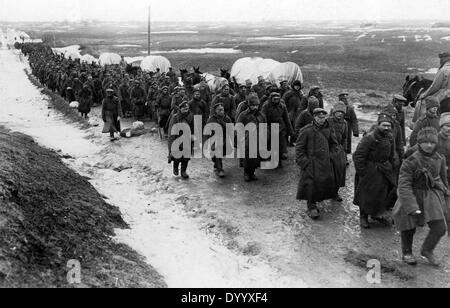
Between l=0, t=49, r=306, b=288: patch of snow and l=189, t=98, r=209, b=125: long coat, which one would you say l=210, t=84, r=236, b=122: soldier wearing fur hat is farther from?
l=0, t=49, r=306, b=288: patch of snow

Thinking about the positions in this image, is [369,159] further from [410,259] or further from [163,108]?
[163,108]

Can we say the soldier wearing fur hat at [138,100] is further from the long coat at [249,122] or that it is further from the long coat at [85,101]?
the long coat at [249,122]

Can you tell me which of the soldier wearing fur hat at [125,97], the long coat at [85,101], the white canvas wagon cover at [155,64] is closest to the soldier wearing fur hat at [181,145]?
the soldier wearing fur hat at [125,97]

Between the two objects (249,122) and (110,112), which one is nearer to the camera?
(249,122)

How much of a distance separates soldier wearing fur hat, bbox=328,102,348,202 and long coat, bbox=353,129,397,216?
2.40 ft

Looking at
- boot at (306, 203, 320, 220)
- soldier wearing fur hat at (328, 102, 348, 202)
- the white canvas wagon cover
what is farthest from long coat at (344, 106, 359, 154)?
the white canvas wagon cover

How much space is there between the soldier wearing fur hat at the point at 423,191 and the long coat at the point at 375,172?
3.06 feet

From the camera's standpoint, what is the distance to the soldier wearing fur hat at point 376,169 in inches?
243

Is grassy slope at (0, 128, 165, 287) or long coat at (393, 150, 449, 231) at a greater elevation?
long coat at (393, 150, 449, 231)

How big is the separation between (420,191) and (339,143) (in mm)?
2612

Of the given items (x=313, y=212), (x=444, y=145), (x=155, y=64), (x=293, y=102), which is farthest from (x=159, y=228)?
(x=155, y=64)

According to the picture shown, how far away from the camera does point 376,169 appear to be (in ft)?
20.6

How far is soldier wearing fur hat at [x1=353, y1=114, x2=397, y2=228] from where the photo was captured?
618 cm

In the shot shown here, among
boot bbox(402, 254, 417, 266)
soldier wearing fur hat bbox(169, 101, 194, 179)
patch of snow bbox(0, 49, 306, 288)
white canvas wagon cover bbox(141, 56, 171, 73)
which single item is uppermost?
white canvas wagon cover bbox(141, 56, 171, 73)
